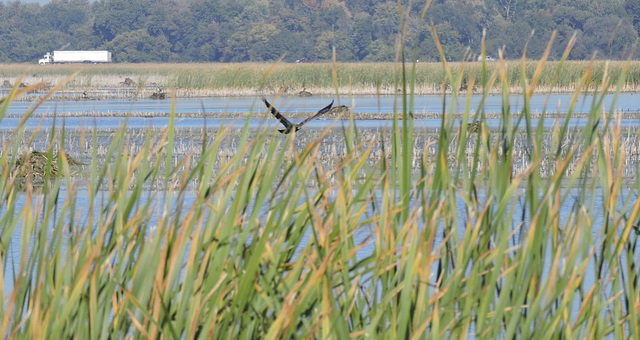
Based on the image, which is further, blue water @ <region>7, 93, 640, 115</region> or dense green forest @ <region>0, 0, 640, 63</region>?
dense green forest @ <region>0, 0, 640, 63</region>

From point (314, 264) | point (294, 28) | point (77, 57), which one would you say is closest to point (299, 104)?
point (314, 264)

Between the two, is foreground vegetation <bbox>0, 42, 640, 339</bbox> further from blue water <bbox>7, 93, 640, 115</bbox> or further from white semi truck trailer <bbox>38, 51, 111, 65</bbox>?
white semi truck trailer <bbox>38, 51, 111, 65</bbox>

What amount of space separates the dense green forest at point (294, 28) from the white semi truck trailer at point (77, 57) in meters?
1.62

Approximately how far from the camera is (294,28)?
98312mm

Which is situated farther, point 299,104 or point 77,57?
point 77,57

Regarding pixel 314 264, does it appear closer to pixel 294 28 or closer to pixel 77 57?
pixel 294 28

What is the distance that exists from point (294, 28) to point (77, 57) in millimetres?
21214

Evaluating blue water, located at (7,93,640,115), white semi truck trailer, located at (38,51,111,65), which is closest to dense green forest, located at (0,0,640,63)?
white semi truck trailer, located at (38,51,111,65)

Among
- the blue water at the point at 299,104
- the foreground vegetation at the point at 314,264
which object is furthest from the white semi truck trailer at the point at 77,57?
the foreground vegetation at the point at 314,264

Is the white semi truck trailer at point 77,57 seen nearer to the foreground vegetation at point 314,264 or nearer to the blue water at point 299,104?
the blue water at point 299,104

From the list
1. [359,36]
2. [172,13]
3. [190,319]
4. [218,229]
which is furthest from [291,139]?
[172,13]

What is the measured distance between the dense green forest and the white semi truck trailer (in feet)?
5.32

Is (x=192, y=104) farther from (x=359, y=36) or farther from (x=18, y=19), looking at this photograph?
(x=18, y=19)

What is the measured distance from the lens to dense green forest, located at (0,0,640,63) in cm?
6981
